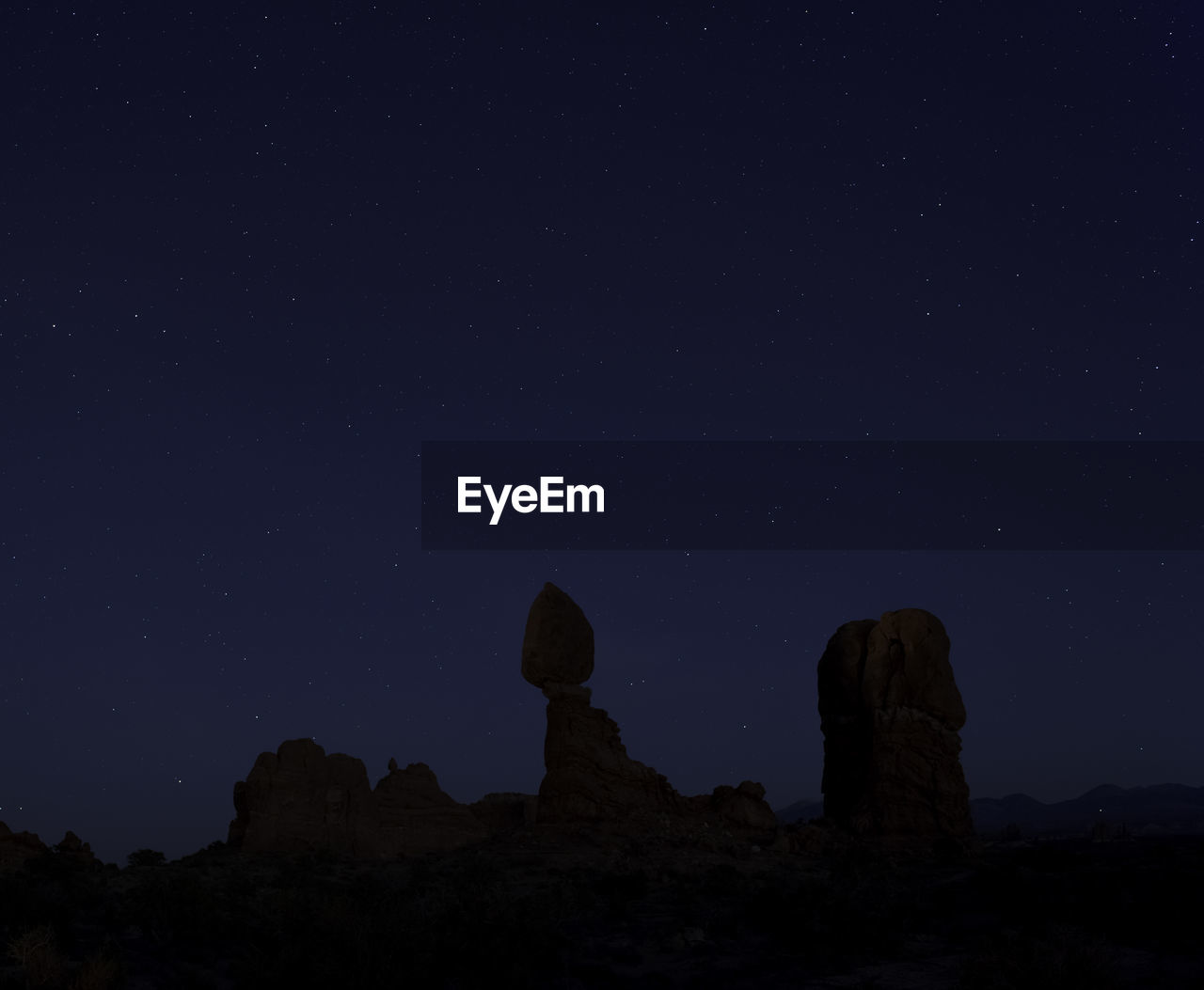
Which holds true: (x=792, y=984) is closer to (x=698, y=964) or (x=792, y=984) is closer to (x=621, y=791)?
(x=698, y=964)

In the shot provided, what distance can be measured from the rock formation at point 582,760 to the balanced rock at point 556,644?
0.05 metres

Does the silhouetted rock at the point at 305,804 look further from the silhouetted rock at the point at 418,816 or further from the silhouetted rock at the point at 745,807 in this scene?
the silhouetted rock at the point at 745,807

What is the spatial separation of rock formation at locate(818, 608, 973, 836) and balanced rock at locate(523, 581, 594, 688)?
42.8ft

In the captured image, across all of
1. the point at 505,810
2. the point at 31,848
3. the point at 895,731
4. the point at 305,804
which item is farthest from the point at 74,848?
the point at 895,731

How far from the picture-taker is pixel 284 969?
16.5 meters

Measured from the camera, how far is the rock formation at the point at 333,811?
4275cm

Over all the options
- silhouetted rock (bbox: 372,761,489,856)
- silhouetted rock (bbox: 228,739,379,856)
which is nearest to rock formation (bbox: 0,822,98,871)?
silhouetted rock (bbox: 228,739,379,856)

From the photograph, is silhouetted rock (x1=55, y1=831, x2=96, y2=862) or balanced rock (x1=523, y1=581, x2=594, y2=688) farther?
balanced rock (x1=523, y1=581, x2=594, y2=688)

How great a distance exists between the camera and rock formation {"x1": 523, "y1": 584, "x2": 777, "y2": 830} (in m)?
46.8

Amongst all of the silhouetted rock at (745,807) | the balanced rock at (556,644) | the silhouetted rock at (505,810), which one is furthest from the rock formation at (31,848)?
the silhouetted rock at (745,807)

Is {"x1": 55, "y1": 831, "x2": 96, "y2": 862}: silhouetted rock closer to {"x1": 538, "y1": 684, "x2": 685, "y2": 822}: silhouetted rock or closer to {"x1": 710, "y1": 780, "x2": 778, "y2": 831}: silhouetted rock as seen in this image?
{"x1": 538, "y1": 684, "x2": 685, "y2": 822}: silhouetted rock

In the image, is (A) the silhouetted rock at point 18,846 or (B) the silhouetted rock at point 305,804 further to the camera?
(B) the silhouetted rock at point 305,804

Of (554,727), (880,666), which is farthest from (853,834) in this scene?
(554,727)

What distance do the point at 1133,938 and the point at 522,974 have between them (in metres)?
11.6
